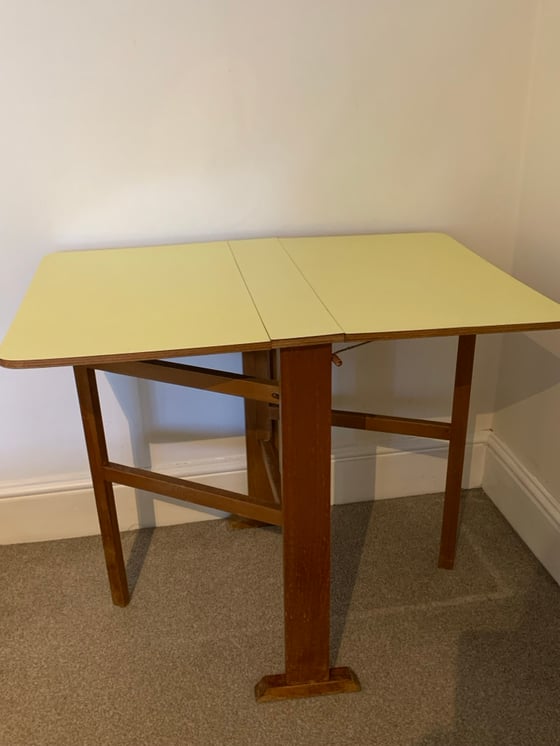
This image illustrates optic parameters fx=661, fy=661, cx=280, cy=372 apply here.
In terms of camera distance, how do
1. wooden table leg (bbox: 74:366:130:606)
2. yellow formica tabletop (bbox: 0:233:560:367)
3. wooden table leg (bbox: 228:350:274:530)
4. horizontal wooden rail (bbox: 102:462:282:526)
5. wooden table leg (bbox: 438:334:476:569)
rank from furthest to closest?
wooden table leg (bbox: 228:350:274:530) < wooden table leg (bbox: 438:334:476:569) < wooden table leg (bbox: 74:366:130:606) < horizontal wooden rail (bbox: 102:462:282:526) < yellow formica tabletop (bbox: 0:233:560:367)

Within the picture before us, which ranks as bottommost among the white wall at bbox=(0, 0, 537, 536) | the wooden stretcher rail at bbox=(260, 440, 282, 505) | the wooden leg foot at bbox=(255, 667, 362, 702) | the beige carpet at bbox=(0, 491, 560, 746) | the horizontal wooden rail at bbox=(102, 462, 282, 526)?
the beige carpet at bbox=(0, 491, 560, 746)

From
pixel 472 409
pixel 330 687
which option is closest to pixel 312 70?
pixel 472 409

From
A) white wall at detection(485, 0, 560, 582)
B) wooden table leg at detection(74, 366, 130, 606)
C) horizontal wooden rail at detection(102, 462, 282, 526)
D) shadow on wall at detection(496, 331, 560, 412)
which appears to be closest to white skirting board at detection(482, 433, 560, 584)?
white wall at detection(485, 0, 560, 582)

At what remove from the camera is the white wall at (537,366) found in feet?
5.12

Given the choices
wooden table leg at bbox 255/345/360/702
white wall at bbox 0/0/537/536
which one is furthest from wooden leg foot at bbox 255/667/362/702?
white wall at bbox 0/0/537/536

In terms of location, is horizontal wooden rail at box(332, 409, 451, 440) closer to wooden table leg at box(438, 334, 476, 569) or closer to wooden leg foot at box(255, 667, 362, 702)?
wooden table leg at box(438, 334, 476, 569)

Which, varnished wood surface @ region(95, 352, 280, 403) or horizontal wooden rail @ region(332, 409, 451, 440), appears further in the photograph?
horizontal wooden rail @ region(332, 409, 451, 440)

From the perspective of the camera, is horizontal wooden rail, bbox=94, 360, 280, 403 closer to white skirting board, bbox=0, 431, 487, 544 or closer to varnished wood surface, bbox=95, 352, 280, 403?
varnished wood surface, bbox=95, 352, 280, 403

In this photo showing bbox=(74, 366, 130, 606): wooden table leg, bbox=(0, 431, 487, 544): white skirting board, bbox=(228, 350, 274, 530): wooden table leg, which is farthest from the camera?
bbox=(0, 431, 487, 544): white skirting board

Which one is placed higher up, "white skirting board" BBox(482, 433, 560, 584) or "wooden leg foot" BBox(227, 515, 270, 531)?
"white skirting board" BBox(482, 433, 560, 584)

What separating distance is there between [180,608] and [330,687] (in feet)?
1.42

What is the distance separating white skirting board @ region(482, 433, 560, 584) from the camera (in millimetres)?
1697

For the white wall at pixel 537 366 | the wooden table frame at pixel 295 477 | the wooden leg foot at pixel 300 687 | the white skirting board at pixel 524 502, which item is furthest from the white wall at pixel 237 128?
the wooden leg foot at pixel 300 687

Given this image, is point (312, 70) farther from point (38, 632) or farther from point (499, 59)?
point (38, 632)
